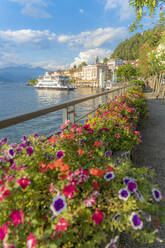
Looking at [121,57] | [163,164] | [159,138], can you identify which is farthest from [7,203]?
[121,57]

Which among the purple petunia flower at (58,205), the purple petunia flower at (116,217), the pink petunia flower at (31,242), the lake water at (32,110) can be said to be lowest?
the lake water at (32,110)

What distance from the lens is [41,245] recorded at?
0.82 meters

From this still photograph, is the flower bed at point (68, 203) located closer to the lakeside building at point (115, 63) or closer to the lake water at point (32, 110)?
the lake water at point (32, 110)

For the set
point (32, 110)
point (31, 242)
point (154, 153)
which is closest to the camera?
point (31, 242)

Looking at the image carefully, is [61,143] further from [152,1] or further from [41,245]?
[152,1]

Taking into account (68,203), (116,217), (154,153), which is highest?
(68,203)

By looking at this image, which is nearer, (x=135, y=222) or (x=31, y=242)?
(x=31, y=242)

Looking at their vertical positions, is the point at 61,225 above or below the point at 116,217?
above

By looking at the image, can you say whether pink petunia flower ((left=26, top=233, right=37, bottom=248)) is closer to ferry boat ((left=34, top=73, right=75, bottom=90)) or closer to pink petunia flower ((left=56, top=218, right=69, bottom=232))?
pink petunia flower ((left=56, top=218, right=69, bottom=232))

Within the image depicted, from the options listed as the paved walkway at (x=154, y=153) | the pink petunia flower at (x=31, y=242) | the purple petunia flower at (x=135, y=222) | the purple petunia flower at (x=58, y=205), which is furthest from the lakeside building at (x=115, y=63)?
the pink petunia flower at (x=31, y=242)

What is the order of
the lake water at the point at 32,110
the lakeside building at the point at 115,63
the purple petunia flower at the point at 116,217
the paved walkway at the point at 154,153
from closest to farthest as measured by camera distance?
the purple petunia flower at the point at 116,217 < the paved walkway at the point at 154,153 < the lake water at the point at 32,110 < the lakeside building at the point at 115,63

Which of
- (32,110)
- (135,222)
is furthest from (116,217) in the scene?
(32,110)

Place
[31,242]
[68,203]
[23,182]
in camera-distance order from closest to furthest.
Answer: [31,242], [23,182], [68,203]

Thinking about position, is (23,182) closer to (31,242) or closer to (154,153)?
(31,242)
